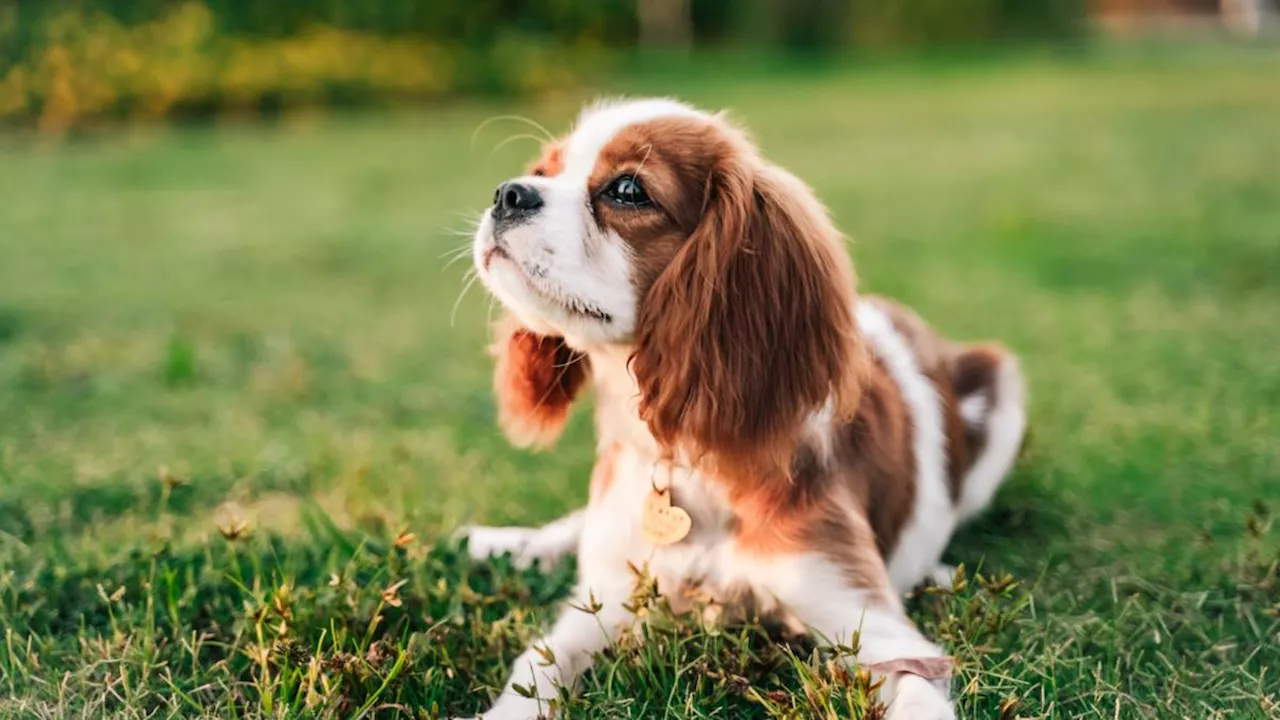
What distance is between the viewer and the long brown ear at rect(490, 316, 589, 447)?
3.33 metres

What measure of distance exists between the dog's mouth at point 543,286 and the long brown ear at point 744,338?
0.12 m

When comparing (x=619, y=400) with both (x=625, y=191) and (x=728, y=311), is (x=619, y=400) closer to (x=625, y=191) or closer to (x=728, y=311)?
(x=728, y=311)

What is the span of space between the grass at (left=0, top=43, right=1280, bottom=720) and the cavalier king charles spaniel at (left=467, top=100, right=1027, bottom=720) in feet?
0.45

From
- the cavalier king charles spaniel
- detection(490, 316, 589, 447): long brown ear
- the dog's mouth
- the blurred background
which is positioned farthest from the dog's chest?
the blurred background

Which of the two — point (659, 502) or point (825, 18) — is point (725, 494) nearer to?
point (659, 502)

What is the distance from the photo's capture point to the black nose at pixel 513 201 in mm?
2816

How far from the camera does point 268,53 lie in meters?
16.5

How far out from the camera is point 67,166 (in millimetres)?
12336

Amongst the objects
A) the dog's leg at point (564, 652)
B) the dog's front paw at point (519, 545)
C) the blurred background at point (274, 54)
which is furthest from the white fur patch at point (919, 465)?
the blurred background at point (274, 54)

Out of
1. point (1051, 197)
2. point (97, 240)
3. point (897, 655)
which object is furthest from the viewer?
point (1051, 197)

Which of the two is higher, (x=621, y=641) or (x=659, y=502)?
(x=659, y=502)

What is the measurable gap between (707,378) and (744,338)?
0.12 metres

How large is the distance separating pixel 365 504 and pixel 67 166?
966 centimetres

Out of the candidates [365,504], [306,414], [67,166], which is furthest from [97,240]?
[365,504]
